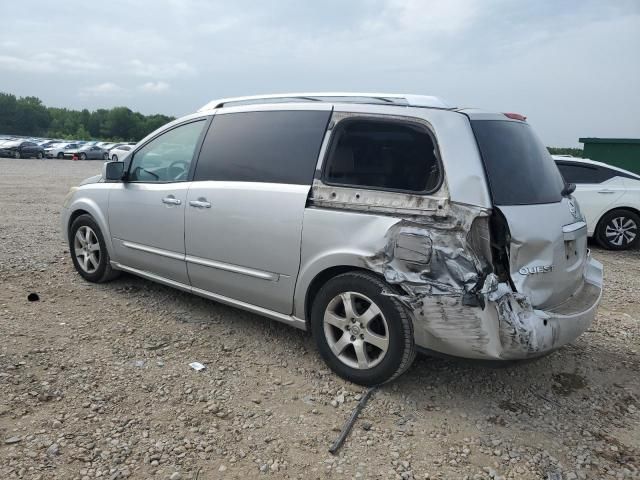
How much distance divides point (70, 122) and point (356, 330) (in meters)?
111

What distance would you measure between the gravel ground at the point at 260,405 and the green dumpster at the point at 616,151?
8.34 m

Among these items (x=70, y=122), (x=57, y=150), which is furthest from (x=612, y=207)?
(x=70, y=122)

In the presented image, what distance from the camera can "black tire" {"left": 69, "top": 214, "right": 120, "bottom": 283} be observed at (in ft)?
16.4

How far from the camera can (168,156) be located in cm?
452

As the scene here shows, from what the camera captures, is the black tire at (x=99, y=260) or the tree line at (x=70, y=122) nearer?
the black tire at (x=99, y=260)

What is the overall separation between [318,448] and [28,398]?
1.80m

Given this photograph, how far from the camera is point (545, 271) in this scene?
120 inches

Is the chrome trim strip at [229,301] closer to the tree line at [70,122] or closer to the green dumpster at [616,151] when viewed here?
the green dumpster at [616,151]

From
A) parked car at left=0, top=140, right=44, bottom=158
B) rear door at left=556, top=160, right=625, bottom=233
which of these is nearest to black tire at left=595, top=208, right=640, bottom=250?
rear door at left=556, top=160, right=625, bottom=233

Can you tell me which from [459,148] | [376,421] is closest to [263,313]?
[376,421]

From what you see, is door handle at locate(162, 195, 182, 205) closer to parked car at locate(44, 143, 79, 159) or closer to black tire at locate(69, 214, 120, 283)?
black tire at locate(69, 214, 120, 283)

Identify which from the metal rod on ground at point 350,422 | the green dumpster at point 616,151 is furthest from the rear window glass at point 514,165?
the green dumpster at point 616,151

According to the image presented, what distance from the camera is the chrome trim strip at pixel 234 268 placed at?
3.63 m

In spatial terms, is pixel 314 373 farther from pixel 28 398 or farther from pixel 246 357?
pixel 28 398
